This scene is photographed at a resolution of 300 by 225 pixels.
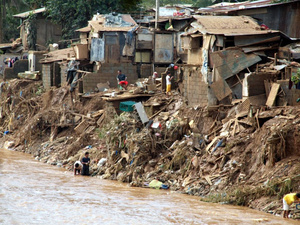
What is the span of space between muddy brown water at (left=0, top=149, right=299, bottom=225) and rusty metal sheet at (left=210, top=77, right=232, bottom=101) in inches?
146

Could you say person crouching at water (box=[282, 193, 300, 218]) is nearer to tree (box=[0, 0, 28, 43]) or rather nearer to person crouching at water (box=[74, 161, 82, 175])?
person crouching at water (box=[74, 161, 82, 175])

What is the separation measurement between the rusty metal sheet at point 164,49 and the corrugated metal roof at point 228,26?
18.6ft

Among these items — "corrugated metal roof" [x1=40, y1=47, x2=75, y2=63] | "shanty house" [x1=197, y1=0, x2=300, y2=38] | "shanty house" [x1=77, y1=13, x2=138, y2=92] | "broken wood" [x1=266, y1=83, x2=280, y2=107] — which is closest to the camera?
"broken wood" [x1=266, y1=83, x2=280, y2=107]

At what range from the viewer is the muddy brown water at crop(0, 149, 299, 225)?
1340cm

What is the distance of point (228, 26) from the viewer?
19094 millimetres

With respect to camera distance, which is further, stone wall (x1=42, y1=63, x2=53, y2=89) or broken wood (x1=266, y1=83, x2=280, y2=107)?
stone wall (x1=42, y1=63, x2=53, y2=89)

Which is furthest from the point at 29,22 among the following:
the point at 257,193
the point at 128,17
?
the point at 257,193

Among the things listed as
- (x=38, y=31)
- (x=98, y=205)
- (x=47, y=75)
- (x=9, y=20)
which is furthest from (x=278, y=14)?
(x=9, y=20)

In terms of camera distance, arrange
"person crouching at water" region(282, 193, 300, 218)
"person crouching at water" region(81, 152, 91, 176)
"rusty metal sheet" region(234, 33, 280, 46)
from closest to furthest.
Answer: "person crouching at water" region(282, 193, 300, 218)
"rusty metal sheet" region(234, 33, 280, 46)
"person crouching at water" region(81, 152, 91, 176)

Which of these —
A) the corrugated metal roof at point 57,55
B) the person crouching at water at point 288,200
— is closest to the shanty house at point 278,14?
the corrugated metal roof at point 57,55

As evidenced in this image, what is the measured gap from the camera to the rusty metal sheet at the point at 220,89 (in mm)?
17797

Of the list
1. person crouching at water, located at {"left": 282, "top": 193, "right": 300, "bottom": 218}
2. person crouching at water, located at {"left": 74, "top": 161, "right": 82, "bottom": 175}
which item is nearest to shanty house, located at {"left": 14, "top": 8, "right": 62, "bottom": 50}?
person crouching at water, located at {"left": 74, "top": 161, "right": 82, "bottom": 175}

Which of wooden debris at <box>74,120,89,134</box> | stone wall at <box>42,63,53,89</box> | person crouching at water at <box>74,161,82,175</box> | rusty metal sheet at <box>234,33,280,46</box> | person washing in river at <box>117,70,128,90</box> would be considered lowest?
person crouching at water at <box>74,161,82,175</box>

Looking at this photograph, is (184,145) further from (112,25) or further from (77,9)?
(77,9)
